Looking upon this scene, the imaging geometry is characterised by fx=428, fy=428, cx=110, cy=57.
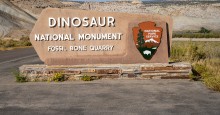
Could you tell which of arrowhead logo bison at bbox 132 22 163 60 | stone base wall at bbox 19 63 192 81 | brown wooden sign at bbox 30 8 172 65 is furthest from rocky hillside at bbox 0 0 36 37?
arrowhead logo bison at bbox 132 22 163 60

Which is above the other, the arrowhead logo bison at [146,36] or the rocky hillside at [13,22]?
the rocky hillside at [13,22]

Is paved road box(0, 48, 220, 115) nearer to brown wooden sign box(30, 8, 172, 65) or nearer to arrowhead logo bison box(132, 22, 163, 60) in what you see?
brown wooden sign box(30, 8, 172, 65)

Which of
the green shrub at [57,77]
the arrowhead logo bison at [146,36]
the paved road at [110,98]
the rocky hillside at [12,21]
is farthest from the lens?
the rocky hillside at [12,21]

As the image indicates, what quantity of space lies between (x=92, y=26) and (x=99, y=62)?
132cm

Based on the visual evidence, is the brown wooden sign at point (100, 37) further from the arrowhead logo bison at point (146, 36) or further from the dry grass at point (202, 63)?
the dry grass at point (202, 63)

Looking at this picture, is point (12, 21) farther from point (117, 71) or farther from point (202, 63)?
point (117, 71)

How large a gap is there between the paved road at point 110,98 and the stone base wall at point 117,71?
15.6 inches

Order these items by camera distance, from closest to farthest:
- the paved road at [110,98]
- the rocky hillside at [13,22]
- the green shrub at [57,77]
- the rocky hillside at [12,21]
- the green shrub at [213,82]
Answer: the paved road at [110,98] < the green shrub at [213,82] < the green shrub at [57,77] < the rocky hillside at [13,22] < the rocky hillside at [12,21]

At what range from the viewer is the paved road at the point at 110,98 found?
1046cm

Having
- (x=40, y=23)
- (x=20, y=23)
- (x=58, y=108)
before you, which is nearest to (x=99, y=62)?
(x=40, y=23)

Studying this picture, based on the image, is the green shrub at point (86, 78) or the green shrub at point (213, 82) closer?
the green shrub at point (213, 82)

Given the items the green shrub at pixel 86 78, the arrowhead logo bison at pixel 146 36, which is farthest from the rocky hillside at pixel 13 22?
the arrowhead logo bison at pixel 146 36

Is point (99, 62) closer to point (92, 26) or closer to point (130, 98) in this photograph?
point (92, 26)

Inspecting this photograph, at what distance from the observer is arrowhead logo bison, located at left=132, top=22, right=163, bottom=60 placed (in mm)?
15227
